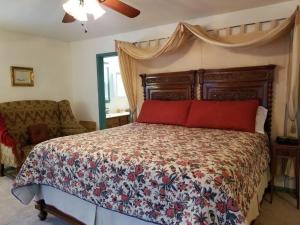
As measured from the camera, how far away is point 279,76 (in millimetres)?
2838

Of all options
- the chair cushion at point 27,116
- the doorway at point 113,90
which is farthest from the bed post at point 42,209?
the doorway at point 113,90

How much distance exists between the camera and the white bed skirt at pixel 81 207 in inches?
70.8

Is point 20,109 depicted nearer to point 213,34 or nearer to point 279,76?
point 213,34

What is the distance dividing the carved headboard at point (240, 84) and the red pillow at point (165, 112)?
1.23 ft

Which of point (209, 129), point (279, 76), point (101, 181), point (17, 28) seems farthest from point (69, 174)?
point (17, 28)

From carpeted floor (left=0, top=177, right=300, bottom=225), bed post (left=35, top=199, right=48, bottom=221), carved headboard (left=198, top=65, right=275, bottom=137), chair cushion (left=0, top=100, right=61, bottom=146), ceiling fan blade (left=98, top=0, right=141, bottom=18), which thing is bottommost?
carpeted floor (left=0, top=177, right=300, bottom=225)

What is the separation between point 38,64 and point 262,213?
4174 millimetres

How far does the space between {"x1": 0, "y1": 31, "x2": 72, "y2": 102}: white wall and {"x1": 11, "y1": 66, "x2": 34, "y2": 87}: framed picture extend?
61 millimetres

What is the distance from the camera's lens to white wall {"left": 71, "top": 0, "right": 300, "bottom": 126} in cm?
→ 302

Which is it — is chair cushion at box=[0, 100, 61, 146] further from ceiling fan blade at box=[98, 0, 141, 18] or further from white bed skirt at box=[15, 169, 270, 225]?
ceiling fan blade at box=[98, 0, 141, 18]

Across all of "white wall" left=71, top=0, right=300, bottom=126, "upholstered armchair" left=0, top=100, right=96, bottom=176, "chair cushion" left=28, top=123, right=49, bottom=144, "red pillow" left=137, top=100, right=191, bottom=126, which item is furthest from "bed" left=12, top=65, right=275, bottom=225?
"chair cushion" left=28, top=123, right=49, bottom=144

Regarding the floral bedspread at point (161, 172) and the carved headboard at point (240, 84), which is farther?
the carved headboard at point (240, 84)

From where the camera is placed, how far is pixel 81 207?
2039 mm

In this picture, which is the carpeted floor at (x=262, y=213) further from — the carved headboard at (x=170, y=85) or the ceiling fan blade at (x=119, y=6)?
the ceiling fan blade at (x=119, y=6)
